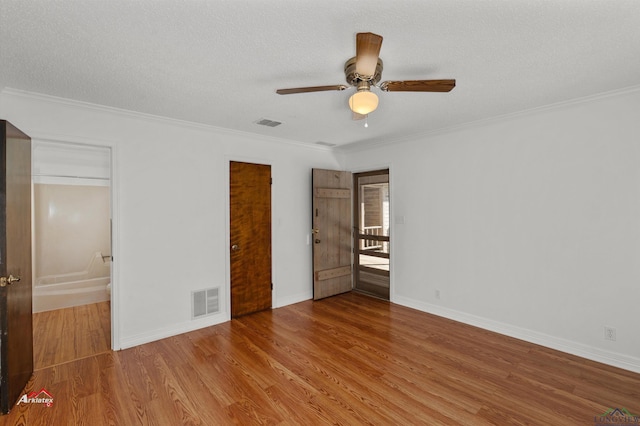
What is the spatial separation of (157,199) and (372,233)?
10.8ft

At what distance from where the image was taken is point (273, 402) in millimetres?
2273

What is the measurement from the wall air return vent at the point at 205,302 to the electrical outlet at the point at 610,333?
4.18 meters

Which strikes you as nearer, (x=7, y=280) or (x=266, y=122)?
(x=7, y=280)

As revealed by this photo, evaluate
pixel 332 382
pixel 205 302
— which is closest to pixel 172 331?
pixel 205 302

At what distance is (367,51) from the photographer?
1622mm

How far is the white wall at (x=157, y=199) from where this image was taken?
2.91 m

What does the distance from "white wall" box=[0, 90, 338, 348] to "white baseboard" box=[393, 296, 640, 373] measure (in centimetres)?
290

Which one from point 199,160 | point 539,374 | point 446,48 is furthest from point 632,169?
point 199,160

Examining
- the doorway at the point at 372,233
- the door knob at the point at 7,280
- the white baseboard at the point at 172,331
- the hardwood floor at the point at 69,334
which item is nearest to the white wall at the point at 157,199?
the white baseboard at the point at 172,331

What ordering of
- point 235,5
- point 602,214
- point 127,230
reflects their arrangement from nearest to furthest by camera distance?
point 235,5 < point 602,214 < point 127,230

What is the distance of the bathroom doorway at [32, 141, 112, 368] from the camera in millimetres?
4453

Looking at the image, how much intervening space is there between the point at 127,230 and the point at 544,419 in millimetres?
4020

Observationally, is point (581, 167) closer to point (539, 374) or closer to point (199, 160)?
point (539, 374)

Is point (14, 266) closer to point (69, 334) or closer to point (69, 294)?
point (69, 334)
